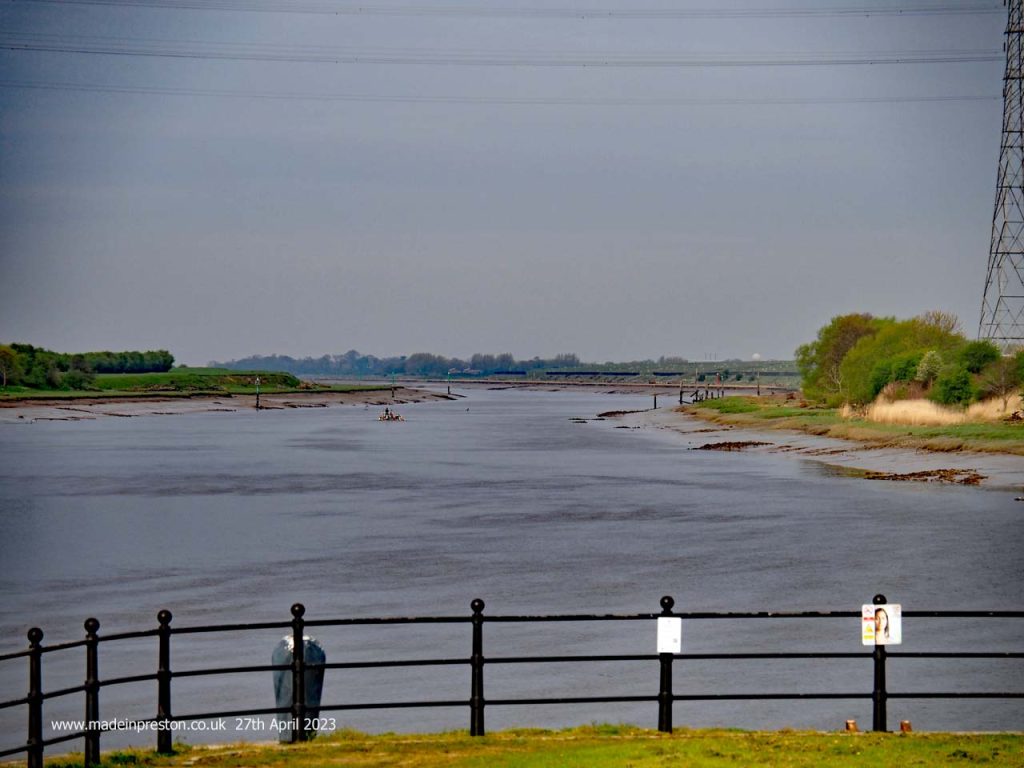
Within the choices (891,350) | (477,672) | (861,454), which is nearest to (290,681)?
(477,672)

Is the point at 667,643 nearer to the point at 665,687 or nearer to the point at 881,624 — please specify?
the point at 665,687

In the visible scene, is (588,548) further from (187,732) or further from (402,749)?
(402,749)

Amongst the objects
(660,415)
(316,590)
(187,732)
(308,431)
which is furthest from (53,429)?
(187,732)

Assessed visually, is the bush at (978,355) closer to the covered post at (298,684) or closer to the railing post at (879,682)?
the railing post at (879,682)

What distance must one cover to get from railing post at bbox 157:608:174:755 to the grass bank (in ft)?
205

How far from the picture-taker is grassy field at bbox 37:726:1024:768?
13906 mm

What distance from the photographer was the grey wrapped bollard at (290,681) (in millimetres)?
15547

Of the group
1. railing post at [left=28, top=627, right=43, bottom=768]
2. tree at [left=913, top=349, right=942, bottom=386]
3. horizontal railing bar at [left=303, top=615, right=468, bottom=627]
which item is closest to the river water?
horizontal railing bar at [left=303, top=615, right=468, bottom=627]

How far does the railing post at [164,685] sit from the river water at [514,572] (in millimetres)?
5334

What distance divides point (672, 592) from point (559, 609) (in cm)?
400

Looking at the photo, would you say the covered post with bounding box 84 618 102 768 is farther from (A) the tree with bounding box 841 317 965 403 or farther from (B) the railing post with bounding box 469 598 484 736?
(A) the tree with bounding box 841 317 965 403

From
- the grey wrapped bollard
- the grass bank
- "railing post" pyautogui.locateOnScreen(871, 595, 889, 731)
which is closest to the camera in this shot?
"railing post" pyautogui.locateOnScreen(871, 595, 889, 731)

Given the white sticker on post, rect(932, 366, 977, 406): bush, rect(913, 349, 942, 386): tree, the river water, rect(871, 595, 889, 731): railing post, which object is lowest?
the river water

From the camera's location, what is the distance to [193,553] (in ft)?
148
